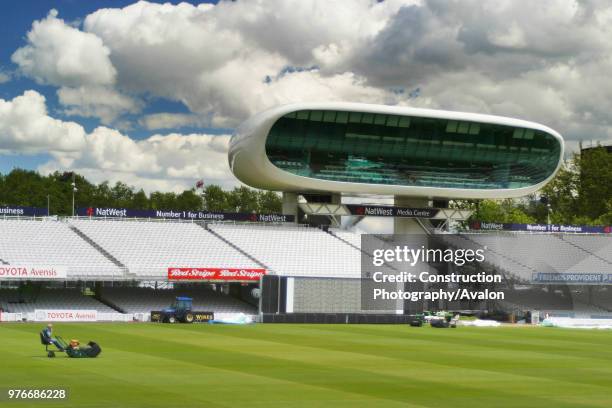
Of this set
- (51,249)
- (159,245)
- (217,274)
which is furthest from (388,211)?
(51,249)

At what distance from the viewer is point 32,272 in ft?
233

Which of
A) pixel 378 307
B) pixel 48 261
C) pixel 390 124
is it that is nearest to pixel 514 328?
pixel 378 307

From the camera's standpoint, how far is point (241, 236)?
94.6 metres

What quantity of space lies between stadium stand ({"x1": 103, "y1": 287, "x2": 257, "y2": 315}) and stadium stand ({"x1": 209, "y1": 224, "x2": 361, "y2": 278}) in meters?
5.90

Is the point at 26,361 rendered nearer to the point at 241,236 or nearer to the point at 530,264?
the point at 241,236

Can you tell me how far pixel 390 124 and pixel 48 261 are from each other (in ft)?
118

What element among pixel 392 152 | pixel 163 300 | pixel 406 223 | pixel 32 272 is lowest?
pixel 163 300

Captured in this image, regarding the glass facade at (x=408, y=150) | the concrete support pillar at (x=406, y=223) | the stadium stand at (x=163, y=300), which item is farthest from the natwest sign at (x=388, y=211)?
the stadium stand at (x=163, y=300)

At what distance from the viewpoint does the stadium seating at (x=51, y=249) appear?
76.5 metres

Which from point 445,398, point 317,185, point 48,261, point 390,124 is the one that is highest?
point 390,124

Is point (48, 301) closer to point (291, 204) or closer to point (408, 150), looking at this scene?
point (291, 204)

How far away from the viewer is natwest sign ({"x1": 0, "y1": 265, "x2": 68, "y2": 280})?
7006 cm

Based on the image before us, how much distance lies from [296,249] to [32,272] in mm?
29541

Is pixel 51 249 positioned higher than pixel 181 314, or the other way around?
pixel 51 249
